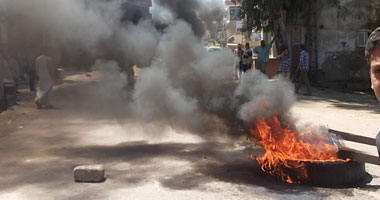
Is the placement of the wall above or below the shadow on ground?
above

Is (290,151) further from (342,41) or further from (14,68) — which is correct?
(14,68)

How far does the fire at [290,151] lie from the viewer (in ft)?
16.9

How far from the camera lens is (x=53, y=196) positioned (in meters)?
4.72

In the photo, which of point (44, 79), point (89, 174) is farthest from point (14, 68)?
point (89, 174)

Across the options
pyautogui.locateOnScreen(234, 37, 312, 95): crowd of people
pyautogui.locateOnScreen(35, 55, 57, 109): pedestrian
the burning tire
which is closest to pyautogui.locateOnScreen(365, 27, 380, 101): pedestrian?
the burning tire

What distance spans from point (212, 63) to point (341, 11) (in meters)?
9.84

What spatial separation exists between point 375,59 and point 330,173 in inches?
148

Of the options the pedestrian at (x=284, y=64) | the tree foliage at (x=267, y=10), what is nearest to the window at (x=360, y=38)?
the tree foliage at (x=267, y=10)

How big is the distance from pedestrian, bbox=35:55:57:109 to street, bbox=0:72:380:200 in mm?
730

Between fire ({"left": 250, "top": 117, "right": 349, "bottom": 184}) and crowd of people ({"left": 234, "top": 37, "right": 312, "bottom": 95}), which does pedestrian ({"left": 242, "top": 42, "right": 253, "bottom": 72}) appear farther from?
fire ({"left": 250, "top": 117, "right": 349, "bottom": 184})

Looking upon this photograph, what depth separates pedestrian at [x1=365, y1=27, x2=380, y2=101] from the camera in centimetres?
151

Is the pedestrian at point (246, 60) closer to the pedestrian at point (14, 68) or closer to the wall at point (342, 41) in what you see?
the wall at point (342, 41)

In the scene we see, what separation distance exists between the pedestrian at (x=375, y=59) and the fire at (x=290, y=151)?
3.68 meters

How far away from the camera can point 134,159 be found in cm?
627
